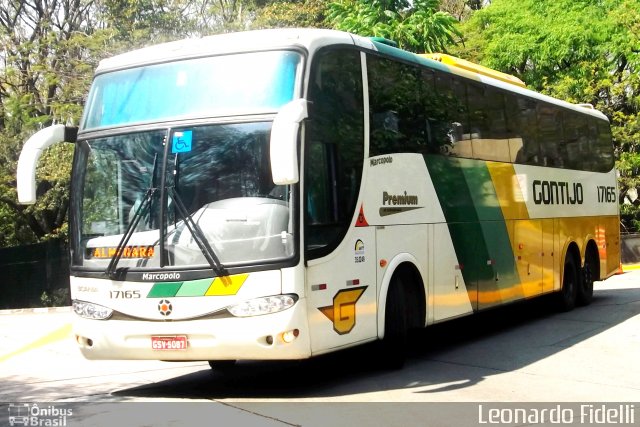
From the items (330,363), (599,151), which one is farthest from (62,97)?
(330,363)

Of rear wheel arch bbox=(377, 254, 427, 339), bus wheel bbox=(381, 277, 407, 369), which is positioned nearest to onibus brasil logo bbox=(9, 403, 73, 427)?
bus wheel bbox=(381, 277, 407, 369)

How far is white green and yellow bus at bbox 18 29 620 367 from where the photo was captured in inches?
328

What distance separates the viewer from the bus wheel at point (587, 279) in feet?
54.5

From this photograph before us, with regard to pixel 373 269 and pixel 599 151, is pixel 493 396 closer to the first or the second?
pixel 373 269

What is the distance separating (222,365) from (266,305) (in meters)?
2.72

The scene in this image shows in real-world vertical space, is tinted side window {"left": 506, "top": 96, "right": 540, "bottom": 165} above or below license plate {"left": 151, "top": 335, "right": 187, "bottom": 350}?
above

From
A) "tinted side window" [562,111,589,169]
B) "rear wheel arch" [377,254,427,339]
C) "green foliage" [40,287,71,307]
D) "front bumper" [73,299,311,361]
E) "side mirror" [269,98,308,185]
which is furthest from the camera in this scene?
"green foliage" [40,287,71,307]

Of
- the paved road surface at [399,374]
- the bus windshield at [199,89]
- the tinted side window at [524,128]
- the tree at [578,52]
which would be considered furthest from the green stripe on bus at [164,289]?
the tree at [578,52]

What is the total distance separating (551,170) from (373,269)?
22.1 ft

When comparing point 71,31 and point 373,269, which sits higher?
point 71,31

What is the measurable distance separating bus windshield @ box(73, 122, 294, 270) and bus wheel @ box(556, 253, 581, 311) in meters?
8.77

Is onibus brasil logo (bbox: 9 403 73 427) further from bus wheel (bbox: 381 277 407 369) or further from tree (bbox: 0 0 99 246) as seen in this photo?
tree (bbox: 0 0 99 246)

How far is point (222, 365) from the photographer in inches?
422

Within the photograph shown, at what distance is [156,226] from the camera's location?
862 centimetres
